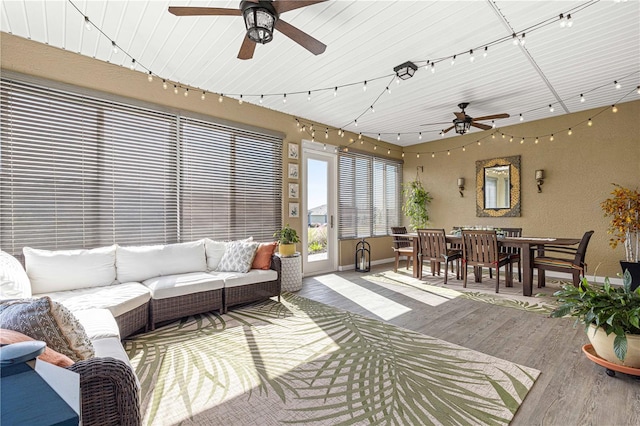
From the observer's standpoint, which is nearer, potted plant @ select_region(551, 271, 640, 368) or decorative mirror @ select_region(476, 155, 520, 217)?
potted plant @ select_region(551, 271, 640, 368)

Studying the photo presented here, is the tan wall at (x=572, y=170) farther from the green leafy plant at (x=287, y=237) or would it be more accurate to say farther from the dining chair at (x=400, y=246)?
the green leafy plant at (x=287, y=237)

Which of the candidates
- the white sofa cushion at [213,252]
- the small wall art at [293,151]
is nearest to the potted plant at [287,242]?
the white sofa cushion at [213,252]

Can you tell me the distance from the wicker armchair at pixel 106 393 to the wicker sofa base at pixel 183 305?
208 cm

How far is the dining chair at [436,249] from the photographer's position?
526 centimetres

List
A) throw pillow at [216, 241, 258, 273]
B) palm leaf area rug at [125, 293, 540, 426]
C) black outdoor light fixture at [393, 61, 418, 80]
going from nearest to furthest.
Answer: palm leaf area rug at [125, 293, 540, 426]
black outdoor light fixture at [393, 61, 418, 80]
throw pillow at [216, 241, 258, 273]

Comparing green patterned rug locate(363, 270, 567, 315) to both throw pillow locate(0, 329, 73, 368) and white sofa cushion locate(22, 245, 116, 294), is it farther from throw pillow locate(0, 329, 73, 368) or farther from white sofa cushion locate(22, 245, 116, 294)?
throw pillow locate(0, 329, 73, 368)

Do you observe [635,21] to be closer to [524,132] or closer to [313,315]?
[524,132]

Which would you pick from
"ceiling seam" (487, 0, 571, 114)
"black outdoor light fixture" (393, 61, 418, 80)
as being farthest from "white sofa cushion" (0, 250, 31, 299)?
"ceiling seam" (487, 0, 571, 114)

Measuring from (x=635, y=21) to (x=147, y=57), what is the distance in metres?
5.03

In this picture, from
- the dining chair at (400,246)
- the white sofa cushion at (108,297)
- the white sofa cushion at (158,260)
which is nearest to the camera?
the white sofa cushion at (108,297)

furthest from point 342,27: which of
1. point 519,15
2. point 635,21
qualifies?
point 635,21

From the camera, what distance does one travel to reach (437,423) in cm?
182

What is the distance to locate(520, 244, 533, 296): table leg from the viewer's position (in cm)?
445

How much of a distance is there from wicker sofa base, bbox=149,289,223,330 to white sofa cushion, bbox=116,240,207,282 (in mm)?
Result: 518
